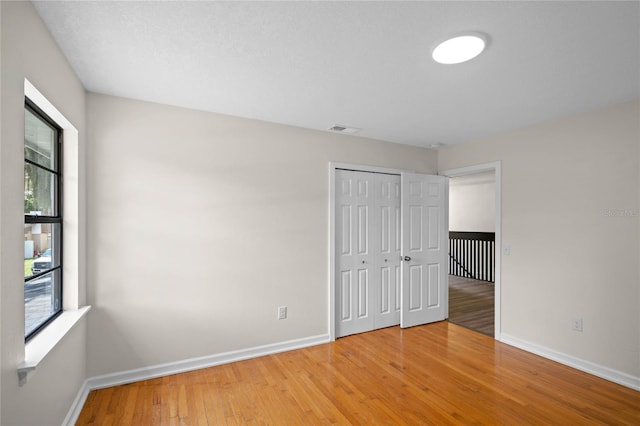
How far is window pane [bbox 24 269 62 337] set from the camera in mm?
1793

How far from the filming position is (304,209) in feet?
11.5

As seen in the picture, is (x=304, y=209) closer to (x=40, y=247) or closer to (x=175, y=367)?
(x=175, y=367)

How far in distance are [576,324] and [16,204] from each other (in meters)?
4.32

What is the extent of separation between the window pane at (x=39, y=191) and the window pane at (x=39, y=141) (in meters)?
0.07

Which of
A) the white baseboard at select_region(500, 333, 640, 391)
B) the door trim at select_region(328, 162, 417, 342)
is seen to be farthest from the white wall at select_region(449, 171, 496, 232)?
the door trim at select_region(328, 162, 417, 342)

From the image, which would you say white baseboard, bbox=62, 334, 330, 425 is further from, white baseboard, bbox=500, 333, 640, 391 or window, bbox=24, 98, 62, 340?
white baseboard, bbox=500, 333, 640, 391

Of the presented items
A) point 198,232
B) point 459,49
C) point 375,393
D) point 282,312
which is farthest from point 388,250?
point 459,49

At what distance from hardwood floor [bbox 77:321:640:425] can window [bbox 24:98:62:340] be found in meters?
0.87

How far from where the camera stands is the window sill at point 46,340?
4.70 ft

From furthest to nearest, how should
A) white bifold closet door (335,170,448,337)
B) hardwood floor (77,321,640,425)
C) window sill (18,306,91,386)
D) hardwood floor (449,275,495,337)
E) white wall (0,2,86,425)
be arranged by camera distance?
hardwood floor (449,275,495,337), white bifold closet door (335,170,448,337), hardwood floor (77,321,640,425), window sill (18,306,91,386), white wall (0,2,86,425)

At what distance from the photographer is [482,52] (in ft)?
6.30

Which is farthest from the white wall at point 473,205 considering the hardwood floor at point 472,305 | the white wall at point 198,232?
the white wall at point 198,232

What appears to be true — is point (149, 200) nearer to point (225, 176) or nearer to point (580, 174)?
point (225, 176)

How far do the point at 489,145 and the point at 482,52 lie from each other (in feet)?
7.26
